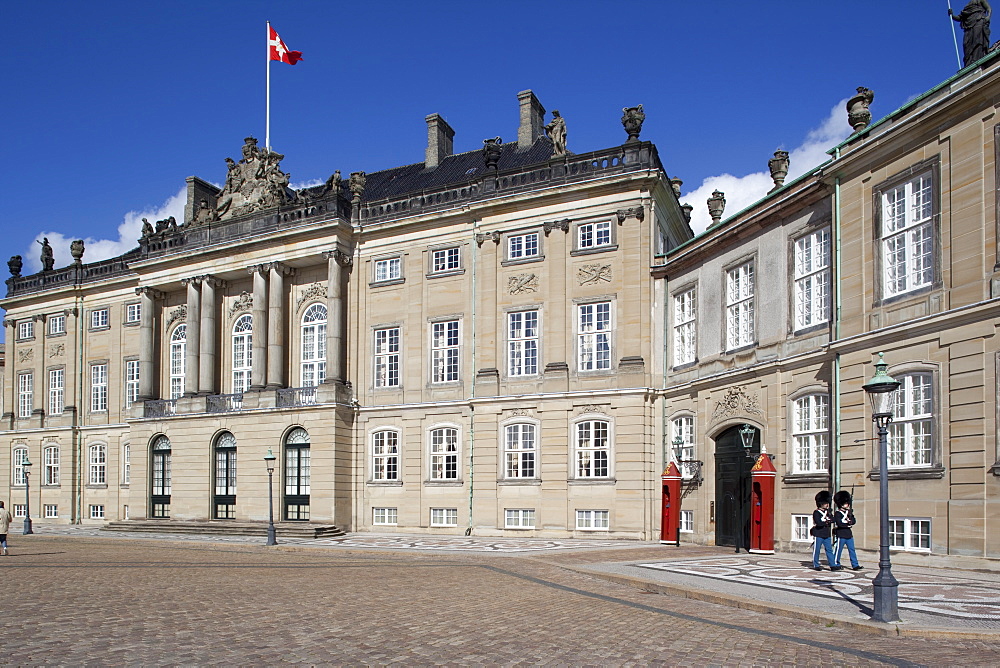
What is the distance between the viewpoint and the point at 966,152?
19703 millimetres

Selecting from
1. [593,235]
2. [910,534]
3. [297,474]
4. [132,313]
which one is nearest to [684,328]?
[593,235]

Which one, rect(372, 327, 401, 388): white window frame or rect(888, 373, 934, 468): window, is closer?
rect(888, 373, 934, 468): window

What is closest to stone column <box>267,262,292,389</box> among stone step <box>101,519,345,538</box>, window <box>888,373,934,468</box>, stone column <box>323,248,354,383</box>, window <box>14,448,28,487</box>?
stone column <box>323,248,354,383</box>

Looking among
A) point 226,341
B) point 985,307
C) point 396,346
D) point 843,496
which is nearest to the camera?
point 985,307

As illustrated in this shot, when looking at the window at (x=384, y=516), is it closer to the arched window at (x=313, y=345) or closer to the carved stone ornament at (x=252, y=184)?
the arched window at (x=313, y=345)

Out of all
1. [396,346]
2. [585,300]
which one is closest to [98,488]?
[396,346]

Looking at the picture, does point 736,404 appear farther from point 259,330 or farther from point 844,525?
point 259,330

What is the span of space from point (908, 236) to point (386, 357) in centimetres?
2410

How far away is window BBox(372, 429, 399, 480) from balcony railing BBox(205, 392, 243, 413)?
6.97m

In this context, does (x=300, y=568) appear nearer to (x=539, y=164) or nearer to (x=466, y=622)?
(x=466, y=622)

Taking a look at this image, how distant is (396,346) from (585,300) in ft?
30.9

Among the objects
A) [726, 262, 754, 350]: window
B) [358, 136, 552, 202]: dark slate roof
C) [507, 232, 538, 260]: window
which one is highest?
[358, 136, 552, 202]: dark slate roof

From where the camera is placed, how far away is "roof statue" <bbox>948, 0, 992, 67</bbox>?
2145 cm

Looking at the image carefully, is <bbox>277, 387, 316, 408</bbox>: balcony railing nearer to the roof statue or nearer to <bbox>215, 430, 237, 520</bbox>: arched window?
<bbox>215, 430, 237, 520</bbox>: arched window
